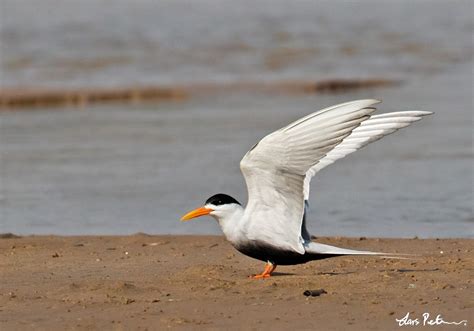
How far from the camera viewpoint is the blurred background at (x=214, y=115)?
423 inches

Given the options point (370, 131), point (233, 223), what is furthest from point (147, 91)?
point (233, 223)

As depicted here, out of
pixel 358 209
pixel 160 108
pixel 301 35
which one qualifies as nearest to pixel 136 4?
pixel 301 35

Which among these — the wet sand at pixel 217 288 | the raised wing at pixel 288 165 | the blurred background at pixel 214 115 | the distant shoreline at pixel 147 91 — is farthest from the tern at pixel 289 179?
the distant shoreline at pixel 147 91

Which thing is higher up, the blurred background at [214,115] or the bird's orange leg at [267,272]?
the bird's orange leg at [267,272]

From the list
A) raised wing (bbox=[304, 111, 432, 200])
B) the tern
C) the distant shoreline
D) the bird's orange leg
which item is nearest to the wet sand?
the bird's orange leg

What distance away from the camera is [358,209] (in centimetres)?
1059

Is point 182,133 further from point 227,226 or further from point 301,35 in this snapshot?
point 301,35

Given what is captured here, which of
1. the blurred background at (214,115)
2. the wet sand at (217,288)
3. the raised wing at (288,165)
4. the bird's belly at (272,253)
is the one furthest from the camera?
the blurred background at (214,115)

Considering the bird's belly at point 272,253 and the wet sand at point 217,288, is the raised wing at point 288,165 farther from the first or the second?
the wet sand at point 217,288

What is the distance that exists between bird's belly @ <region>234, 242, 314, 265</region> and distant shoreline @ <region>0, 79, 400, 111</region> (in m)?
12.6

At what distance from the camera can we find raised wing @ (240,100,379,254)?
6.76m

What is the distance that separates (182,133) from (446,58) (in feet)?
36.2

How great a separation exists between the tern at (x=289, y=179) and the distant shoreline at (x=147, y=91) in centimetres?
1258

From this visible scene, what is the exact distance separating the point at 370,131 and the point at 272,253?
104cm
